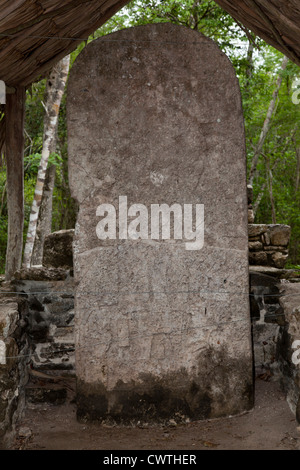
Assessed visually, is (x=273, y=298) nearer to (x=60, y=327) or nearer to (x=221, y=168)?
(x=221, y=168)

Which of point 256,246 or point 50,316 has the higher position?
point 256,246

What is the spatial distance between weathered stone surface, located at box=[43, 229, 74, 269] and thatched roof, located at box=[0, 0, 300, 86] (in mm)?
1227

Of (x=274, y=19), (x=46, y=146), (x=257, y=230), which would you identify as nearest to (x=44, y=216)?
(x=46, y=146)

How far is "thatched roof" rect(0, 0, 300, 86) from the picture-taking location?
2.70 metres

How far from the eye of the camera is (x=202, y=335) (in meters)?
3.26

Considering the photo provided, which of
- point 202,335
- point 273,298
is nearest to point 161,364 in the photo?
point 202,335

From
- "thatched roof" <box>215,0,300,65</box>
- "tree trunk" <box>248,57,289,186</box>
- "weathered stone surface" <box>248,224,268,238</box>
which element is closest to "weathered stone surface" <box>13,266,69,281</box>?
"weathered stone surface" <box>248,224,268,238</box>

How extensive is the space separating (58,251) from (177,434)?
A: 5.46ft

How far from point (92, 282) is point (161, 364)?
0.69m

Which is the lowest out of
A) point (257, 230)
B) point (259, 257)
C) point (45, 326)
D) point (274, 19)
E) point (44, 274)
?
point (45, 326)

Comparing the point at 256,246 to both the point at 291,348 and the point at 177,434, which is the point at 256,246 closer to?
the point at 291,348

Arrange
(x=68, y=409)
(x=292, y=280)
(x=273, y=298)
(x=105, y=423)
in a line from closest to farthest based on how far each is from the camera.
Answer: (x=105, y=423)
(x=68, y=409)
(x=273, y=298)
(x=292, y=280)

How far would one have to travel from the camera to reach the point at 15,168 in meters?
4.31
